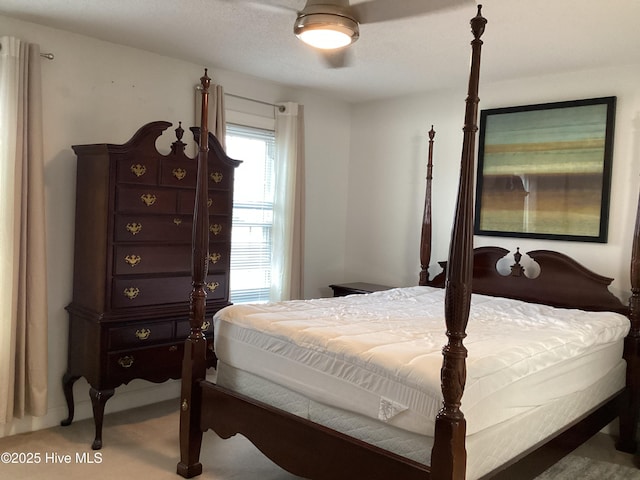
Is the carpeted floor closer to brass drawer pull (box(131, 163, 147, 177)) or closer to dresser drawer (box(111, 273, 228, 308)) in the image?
dresser drawer (box(111, 273, 228, 308))

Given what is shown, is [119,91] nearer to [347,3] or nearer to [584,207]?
[347,3]

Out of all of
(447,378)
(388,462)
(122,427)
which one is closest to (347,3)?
(447,378)

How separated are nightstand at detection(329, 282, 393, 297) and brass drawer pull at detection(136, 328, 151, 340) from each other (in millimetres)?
1882

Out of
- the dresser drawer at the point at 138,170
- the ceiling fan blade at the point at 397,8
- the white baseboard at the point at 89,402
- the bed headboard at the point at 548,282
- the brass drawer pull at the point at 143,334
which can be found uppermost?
the ceiling fan blade at the point at 397,8

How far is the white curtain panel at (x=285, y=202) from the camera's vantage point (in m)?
4.74

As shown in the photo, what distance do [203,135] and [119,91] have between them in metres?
1.27

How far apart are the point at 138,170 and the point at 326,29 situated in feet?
4.99

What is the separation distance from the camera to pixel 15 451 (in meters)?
3.17

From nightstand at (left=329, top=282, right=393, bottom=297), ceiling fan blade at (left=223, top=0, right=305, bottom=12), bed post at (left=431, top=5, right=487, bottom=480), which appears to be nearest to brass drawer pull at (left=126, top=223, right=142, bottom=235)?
ceiling fan blade at (left=223, top=0, right=305, bottom=12)

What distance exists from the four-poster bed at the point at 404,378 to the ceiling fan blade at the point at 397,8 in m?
0.90

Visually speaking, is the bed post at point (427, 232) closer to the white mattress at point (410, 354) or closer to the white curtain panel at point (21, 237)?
the white mattress at point (410, 354)

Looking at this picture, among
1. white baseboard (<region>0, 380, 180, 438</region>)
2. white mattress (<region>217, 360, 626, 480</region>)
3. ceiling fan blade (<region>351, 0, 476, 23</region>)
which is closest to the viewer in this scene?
white mattress (<region>217, 360, 626, 480</region>)

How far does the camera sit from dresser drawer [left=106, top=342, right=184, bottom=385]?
11.1ft

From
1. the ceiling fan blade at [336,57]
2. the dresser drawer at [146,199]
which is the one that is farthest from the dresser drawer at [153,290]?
the ceiling fan blade at [336,57]
